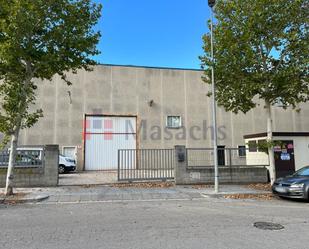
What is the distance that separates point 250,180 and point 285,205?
5.61m

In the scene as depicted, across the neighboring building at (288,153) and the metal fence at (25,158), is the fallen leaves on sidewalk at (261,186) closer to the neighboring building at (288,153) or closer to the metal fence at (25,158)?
the neighboring building at (288,153)

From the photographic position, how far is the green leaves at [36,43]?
1093cm

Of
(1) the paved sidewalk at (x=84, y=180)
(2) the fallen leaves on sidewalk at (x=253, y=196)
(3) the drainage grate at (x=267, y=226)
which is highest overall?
(1) the paved sidewalk at (x=84, y=180)

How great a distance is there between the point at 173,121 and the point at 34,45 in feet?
52.7

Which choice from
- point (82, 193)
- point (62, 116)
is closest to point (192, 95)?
point (62, 116)

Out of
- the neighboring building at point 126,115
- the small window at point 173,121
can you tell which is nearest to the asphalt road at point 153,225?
the neighboring building at point 126,115

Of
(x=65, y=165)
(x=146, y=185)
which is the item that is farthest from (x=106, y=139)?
(x=146, y=185)

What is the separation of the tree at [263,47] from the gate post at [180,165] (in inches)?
144

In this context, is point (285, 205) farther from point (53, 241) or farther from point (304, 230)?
point (53, 241)

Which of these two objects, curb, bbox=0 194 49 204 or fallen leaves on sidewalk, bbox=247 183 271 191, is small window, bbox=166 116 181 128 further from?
curb, bbox=0 194 49 204

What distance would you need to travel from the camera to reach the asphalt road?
5.71m

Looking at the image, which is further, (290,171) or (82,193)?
(290,171)

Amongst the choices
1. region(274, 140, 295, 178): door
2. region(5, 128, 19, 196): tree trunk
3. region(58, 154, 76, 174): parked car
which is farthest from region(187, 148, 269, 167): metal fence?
region(58, 154, 76, 174): parked car

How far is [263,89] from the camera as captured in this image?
14133mm
